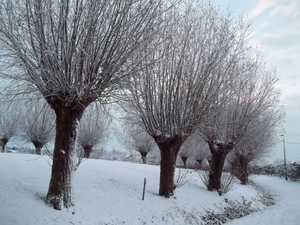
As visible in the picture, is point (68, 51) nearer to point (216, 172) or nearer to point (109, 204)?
point (109, 204)

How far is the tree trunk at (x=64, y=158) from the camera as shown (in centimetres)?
653

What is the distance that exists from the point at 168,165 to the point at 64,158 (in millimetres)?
5038

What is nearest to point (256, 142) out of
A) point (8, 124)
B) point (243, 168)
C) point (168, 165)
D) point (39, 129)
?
point (243, 168)

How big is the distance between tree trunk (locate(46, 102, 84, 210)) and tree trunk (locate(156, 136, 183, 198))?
4.64m

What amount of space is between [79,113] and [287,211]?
12.7 metres

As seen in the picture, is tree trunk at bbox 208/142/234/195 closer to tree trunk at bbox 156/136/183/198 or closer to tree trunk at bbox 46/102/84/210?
tree trunk at bbox 156/136/183/198

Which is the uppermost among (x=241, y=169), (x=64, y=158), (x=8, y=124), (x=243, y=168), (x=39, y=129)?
(x=8, y=124)

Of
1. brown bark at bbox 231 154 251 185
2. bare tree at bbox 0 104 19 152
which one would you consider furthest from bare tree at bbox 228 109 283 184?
bare tree at bbox 0 104 19 152

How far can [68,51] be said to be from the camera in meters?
6.32

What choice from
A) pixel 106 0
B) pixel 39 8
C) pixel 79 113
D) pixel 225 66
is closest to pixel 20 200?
pixel 79 113

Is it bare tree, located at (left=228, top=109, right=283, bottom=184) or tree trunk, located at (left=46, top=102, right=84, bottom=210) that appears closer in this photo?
tree trunk, located at (left=46, top=102, right=84, bottom=210)

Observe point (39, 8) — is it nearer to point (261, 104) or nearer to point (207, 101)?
point (207, 101)

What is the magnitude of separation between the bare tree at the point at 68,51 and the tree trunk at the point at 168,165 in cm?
431

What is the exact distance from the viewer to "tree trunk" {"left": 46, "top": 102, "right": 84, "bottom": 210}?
6531 mm
